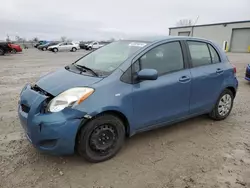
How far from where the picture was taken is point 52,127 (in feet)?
8.57

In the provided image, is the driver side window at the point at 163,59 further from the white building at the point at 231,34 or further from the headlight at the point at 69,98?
the white building at the point at 231,34

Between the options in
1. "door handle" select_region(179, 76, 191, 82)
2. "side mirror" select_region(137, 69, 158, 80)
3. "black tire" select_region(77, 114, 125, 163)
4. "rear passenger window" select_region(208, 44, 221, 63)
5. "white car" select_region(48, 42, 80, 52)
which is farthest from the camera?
"white car" select_region(48, 42, 80, 52)

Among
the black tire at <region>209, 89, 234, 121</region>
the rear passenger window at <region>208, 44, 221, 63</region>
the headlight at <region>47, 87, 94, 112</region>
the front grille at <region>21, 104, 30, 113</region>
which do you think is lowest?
the black tire at <region>209, 89, 234, 121</region>

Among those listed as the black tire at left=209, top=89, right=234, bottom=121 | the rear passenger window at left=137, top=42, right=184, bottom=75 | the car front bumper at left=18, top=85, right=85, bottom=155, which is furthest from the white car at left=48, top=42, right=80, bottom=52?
the car front bumper at left=18, top=85, right=85, bottom=155

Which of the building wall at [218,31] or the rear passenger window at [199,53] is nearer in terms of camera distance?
the rear passenger window at [199,53]

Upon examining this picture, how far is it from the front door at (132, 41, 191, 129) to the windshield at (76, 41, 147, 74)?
241 millimetres

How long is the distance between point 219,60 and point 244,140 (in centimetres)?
150

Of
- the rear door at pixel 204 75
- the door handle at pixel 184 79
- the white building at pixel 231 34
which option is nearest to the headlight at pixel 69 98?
the door handle at pixel 184 79

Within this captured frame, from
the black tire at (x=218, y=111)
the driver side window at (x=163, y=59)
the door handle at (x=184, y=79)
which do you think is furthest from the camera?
the black tire at (x=218, y=111)

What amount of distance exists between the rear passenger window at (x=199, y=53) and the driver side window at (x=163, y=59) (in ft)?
0.93

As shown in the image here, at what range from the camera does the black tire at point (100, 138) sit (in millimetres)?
2787

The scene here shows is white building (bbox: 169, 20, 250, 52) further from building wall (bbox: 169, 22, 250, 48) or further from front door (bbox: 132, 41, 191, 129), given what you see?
front door (bbox: 132, 41, 191, 129)

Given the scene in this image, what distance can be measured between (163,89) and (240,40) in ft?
125

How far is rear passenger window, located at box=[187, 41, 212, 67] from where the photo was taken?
3.83m
